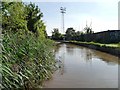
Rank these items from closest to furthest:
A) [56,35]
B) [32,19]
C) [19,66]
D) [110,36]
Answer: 1. [19,66]
2. [32,19]
3. [110,36]
4. [56,35]

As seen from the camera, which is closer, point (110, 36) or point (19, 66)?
point (19, 66)

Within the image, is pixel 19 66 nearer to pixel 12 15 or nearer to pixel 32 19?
pixel 12 15

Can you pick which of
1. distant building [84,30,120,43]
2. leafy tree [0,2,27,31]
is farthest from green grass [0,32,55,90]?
distant building [84,30,120,43]

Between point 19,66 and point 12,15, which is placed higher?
point 12,15

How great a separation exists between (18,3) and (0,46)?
17960 millimetres

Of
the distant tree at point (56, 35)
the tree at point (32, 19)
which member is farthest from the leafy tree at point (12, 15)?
the distant tree at point (56, 35)

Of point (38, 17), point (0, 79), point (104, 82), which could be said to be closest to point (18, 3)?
point (38, 17)

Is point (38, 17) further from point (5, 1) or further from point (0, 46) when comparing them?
point (0, 46)

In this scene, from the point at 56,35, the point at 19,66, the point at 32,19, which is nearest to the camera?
the point at 19,66

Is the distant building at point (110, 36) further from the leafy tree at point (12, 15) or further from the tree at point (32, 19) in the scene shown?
the leafy tree at point (12, 15)

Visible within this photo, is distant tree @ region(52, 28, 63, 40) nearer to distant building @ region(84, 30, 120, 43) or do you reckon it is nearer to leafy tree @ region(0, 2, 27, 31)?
distant building @ region(84, 30, 120, 43)

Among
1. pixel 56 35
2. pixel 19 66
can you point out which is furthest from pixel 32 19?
pixel 56 35

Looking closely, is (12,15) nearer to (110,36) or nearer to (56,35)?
(110,36)

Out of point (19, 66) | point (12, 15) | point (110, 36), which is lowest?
point (19, 66)
